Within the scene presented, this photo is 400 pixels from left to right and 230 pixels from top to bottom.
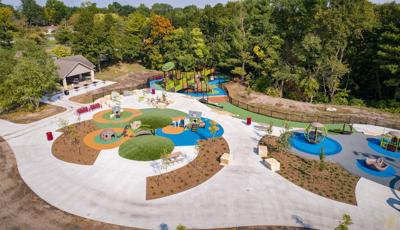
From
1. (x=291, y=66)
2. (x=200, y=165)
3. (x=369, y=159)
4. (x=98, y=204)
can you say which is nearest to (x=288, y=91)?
(x=291, y=66)

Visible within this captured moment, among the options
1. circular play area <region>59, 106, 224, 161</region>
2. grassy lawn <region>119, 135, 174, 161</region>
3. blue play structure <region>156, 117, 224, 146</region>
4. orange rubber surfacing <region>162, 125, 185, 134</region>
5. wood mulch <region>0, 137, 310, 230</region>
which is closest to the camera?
wood mulch <region>0, 137, 310, 230</region>

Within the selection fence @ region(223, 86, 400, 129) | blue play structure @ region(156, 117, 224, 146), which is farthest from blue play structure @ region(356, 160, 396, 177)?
blue play structure @ region(156, 117, 224, 146)

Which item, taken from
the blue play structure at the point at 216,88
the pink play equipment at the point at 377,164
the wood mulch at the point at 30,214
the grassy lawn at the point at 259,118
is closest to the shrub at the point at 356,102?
the grassy lawn at the point at 259,118

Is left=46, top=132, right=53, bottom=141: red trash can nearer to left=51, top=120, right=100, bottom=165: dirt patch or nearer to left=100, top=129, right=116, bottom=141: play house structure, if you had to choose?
left=51, top=120, right=100, bottom=165: dirt patch

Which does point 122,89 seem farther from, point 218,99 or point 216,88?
point 216,88

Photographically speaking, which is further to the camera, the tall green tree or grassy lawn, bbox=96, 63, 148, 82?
grassy lawn, bbox=96, 63, 148, 82

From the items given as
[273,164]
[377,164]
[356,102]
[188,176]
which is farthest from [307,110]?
[188,176]

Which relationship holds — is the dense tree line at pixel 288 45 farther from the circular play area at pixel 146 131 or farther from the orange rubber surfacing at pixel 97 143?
the orange rubber surfacing at pixel 97 143
